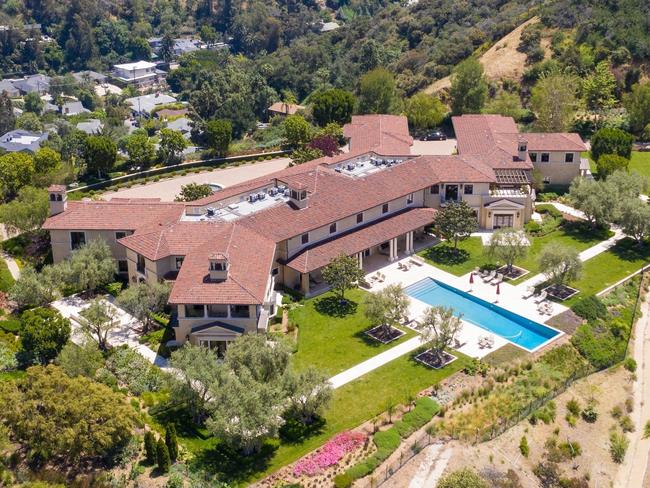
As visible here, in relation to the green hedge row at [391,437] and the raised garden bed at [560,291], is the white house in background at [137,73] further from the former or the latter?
the green hedge row at [391,437]

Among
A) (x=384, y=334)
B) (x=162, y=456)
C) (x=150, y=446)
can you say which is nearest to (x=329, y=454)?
(x=162, y=456)

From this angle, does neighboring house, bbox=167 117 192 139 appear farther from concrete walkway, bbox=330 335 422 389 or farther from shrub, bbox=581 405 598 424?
shrub, bbox=581 405 598 424

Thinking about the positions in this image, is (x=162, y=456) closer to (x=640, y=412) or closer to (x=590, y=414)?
(x=590, y=414)

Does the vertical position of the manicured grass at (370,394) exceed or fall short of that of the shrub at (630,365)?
it exceeds it

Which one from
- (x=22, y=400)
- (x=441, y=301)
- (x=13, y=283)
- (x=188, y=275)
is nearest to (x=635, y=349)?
(x=441, y=301)

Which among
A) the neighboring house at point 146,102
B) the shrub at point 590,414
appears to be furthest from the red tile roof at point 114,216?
the neighboring house at point 146,102

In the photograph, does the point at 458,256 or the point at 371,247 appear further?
the point at 458,256
